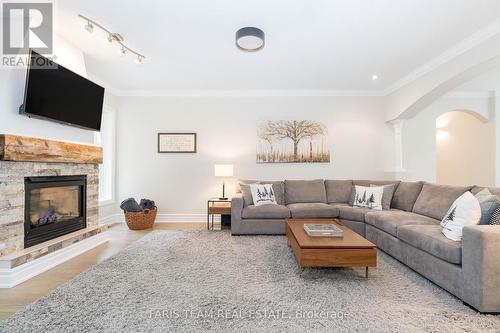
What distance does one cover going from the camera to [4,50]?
7.44 ft

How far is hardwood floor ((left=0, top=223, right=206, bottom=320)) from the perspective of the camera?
195cm

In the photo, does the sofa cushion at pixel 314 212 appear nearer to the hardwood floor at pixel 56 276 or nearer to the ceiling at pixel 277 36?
the ceiling at pixel 277 36

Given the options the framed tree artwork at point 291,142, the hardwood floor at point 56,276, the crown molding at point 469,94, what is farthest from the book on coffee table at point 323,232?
the crown molding at point 469,94

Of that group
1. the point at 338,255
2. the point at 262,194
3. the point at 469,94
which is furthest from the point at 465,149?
the point at 338,255

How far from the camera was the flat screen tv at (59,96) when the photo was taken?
244 centimetres

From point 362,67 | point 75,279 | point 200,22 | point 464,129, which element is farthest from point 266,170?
point 464,129

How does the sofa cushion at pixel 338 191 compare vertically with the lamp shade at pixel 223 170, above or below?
below

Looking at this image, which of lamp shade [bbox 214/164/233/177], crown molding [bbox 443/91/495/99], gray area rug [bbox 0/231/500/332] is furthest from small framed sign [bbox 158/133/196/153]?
crown molding [bbox 443/91/495/99]

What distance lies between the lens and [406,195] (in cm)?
378

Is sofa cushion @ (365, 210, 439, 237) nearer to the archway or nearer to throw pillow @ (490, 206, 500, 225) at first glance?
throw pillow @ (490, 206, 500, 225)

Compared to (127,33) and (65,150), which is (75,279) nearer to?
(65,150)

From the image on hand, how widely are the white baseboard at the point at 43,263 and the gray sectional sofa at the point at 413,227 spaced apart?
6.55ft

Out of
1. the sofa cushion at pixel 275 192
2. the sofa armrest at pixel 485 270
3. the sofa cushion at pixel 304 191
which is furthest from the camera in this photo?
the sofa cushion at pixel 304 191

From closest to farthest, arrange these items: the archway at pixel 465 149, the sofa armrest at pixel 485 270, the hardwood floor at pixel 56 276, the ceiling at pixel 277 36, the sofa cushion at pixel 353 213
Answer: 1. the sofa armrest at pixel 485 270
2. the hardwood floor at pixel 56 276
3. the ceiling at pixel 277 36
4. the sofa cushion at pixel 353 213
5. the archway at pixel 465 149
